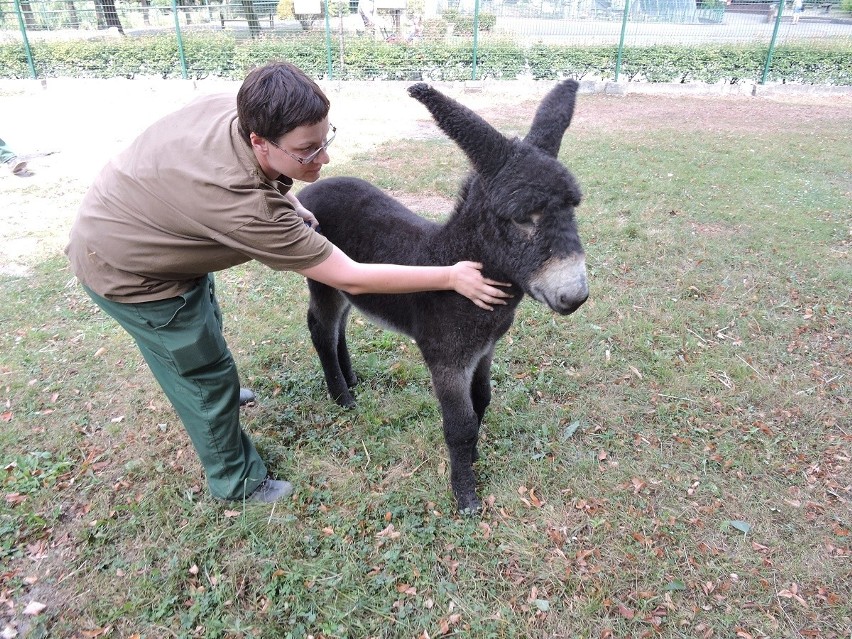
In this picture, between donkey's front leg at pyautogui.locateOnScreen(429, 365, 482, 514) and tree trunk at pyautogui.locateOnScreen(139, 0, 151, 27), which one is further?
tree trunk at pyautogui.locateOnScreen(139, 0, 151, 27)

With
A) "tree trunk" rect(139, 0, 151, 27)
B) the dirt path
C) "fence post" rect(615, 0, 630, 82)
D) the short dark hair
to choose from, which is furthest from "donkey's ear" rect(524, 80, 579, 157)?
"tree trunk" rect(139, 0, 151, 27)

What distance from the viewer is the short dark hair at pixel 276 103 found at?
2164 millimetres

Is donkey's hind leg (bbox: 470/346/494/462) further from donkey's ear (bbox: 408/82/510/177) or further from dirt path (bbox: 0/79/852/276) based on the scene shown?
dirt path (bbox: 0/79/852/276)

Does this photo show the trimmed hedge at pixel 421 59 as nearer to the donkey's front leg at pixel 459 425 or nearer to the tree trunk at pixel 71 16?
the tree trunk at pixel 71 16

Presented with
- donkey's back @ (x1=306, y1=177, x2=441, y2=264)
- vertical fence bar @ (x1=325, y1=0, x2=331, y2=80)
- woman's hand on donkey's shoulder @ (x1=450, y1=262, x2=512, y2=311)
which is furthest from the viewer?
vertical fence bar @ (x1=325, y1=0, x2=331, y2=80)

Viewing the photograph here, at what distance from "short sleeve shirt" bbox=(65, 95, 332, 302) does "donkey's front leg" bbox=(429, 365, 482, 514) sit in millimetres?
1056

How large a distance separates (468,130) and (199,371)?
186 cm

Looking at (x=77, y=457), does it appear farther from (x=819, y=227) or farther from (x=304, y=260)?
(x=819, y=227)

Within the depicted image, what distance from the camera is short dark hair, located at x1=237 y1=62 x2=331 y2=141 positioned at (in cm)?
216

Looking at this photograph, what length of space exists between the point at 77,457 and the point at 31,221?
5.30m

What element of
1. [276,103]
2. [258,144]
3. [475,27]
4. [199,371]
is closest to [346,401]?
[199,371]

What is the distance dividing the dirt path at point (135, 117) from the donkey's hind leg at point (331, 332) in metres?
4.40

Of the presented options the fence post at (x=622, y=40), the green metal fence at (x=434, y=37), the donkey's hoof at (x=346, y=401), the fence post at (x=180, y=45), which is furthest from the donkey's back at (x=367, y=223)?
the fence post at (x=180, y=45)

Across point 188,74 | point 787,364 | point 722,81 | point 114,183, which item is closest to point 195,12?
point 188,74
